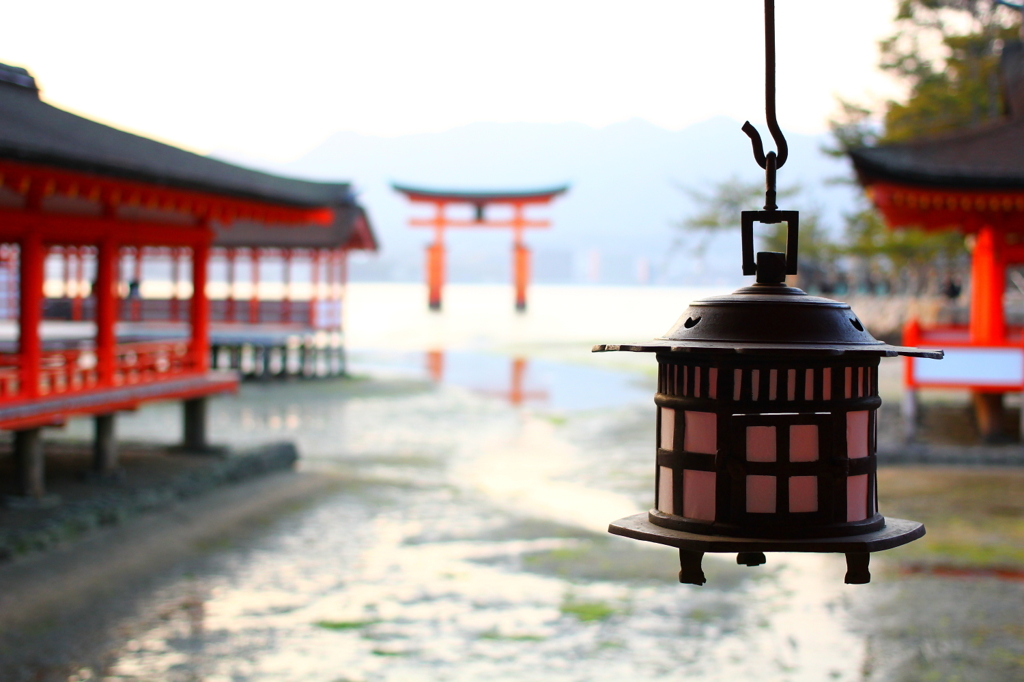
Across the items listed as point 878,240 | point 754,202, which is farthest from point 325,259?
point 754,202

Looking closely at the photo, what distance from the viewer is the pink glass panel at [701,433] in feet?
7.55

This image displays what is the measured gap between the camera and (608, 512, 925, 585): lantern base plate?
2.18m

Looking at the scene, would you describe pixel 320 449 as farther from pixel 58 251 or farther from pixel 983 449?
pixel 58 251

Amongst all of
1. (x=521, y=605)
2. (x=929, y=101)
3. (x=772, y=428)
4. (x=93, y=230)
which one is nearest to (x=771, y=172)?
(x=772, y=428)

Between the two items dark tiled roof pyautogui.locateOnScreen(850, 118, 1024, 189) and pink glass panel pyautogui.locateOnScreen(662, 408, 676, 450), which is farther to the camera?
dark tiled roof pyautogui.locateOnScreen(850, 118, 1024, 189)

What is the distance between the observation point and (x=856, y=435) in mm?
2340

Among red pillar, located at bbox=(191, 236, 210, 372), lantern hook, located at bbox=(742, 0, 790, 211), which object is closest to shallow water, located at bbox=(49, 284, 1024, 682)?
Answer: red pillar, located at bbox=(191, 236, 210, 372)

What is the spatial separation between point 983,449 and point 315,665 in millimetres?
9344

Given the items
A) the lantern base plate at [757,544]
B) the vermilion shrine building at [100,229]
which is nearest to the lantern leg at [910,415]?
the vermilion shrine building at [100,229]

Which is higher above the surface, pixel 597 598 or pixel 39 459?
pixel 39 459

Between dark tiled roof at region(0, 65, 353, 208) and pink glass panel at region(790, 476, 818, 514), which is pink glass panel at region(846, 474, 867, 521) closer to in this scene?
pink glass panel at region(790, 476, 818, 514)

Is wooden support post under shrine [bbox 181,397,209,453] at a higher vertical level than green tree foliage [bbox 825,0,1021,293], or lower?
lower

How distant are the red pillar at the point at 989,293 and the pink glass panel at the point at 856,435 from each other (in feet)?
37.4

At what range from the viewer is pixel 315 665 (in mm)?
5859
